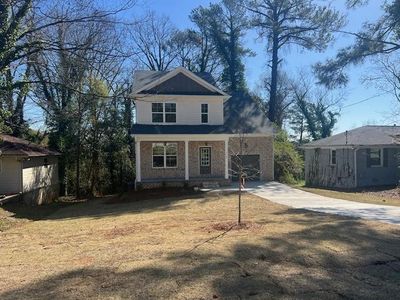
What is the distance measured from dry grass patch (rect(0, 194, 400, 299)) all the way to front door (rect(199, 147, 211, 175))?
1473 cm

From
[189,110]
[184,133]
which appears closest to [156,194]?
[184,133]

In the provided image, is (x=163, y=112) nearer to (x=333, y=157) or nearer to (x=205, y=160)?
(x=205, y=160)

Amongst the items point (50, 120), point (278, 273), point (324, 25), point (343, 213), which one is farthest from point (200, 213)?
point (324, 25)

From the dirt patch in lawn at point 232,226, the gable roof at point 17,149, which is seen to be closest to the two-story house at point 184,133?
the gable roof at point 17,149

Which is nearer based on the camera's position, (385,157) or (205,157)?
(205,157)

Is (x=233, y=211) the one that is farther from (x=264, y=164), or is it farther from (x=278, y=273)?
(x=264, y=164)

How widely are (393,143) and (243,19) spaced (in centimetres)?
1971

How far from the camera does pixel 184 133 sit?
25.4 metres

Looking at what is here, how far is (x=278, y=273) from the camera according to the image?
22.0 ft

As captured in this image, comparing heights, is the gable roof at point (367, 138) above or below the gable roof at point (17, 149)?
above

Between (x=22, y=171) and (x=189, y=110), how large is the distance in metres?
10.6

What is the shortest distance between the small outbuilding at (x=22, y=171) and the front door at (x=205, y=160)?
9.78m

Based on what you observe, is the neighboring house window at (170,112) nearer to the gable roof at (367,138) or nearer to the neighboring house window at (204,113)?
the neighboring house window at (204,113)

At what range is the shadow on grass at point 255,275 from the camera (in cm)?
589
